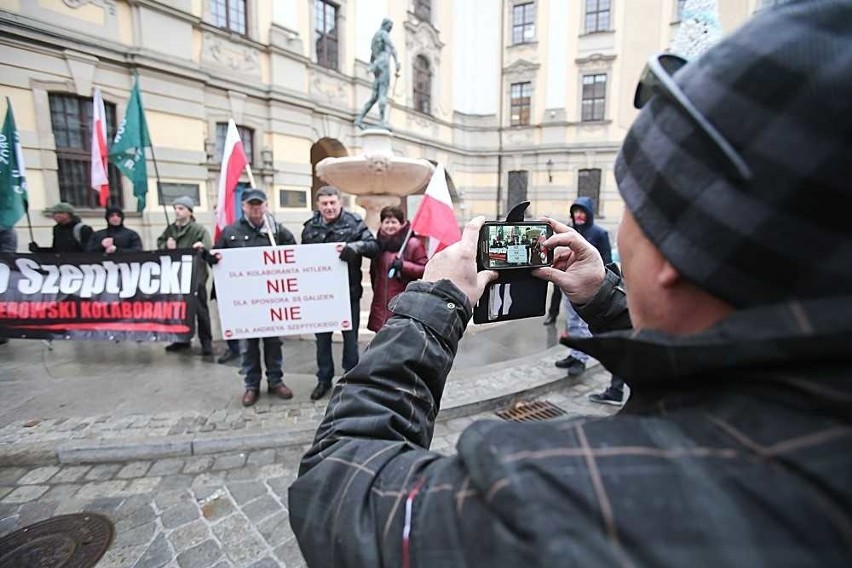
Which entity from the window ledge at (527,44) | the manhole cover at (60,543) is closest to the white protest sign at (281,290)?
the manhole cover at (60,543)

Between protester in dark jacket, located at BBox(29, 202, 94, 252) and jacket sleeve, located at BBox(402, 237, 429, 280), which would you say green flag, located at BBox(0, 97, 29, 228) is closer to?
protester in dark jacket, located at BBox(29, 202, 94, 252)

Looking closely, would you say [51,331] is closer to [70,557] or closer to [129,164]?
[129,164]

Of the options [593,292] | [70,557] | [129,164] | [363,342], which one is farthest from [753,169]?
[129,164]

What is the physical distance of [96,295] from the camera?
5.29 meters

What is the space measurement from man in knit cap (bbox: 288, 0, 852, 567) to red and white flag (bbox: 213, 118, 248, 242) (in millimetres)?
5130

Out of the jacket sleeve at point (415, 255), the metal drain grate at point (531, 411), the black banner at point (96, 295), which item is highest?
the jacket sleeve at point (415, 255)

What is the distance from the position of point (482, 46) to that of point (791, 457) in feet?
88.7

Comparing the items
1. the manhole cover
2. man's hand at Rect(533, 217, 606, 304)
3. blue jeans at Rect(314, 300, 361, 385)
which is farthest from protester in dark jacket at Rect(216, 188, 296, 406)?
man's hand at Rect(533, 217, 606, 304)

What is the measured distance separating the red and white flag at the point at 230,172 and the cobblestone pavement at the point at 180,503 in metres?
2.69

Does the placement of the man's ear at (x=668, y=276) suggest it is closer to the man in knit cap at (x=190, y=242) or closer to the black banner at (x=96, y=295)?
the black banner at (x=96, y=295)

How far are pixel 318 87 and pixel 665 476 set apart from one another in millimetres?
16460

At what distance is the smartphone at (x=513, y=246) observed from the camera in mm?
1242

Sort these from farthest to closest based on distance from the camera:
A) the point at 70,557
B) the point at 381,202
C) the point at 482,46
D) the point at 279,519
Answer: the point at 482,46 < the point at 381,202 < the point at 279,519 < the point at 70,557

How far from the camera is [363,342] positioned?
6.22 m
